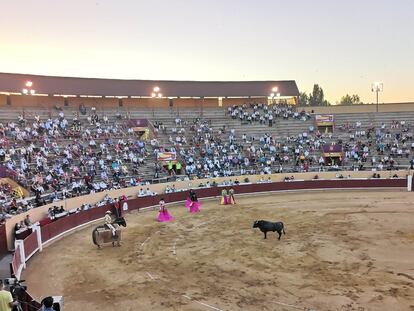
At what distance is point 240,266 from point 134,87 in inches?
1307

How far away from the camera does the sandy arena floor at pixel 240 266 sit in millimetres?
9867

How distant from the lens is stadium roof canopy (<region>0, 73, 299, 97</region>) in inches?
1422

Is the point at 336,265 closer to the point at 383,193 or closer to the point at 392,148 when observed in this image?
the point at 383,193

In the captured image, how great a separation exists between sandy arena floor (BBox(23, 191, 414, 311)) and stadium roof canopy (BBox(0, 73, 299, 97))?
73.6 feet

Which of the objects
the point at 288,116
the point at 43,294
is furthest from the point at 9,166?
the point at 288,116

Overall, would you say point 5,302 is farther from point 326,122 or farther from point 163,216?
point 326,122

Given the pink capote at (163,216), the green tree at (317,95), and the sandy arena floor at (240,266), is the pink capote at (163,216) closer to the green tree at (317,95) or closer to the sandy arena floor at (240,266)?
the sandy arena floor at (240,266)

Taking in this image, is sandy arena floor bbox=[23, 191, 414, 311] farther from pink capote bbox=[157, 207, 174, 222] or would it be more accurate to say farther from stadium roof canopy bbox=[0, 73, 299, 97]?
stadium roof canopy bbox=[0, 73, 299, 97]

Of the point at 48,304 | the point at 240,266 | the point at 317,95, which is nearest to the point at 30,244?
the point at 240,266

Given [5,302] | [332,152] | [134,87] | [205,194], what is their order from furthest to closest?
1. [134,87]
2. [332,152]
3. [205,194]
4. [5,302]

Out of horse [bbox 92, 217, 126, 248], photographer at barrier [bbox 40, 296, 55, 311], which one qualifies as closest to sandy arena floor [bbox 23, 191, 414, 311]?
horse [bbox 92, 217, 126, 248]

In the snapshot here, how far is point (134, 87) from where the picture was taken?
42.3 meters

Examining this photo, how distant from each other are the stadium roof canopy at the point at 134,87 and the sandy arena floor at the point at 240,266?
22441 millimetres

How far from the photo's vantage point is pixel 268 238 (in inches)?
616
